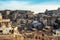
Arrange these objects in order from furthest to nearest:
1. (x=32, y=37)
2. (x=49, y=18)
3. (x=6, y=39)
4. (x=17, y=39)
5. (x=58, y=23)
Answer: (x=49, y=18) < (x=58, y=23) < (x=32, y=37) < (x=17, y=39) < (x=6, y=39)

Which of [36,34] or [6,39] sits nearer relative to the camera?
[6,39]

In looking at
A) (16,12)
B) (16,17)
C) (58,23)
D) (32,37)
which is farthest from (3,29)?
(16,12)

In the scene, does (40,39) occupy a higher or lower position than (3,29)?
lower

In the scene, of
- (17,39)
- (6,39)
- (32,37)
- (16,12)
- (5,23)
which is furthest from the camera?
(16,12)

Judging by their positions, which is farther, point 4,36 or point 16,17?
point 16,17

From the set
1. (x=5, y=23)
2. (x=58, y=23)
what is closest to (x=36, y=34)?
(x=5, y=23)

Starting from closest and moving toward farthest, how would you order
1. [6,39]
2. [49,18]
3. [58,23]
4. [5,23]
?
[6,39], [5,23], [58,23], [49,18]

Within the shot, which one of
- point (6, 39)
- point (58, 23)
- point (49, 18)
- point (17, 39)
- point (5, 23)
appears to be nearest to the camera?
point (6, 39)

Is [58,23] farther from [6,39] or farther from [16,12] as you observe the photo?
[6,39]

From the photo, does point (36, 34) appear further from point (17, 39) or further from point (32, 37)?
point (17, 39)
